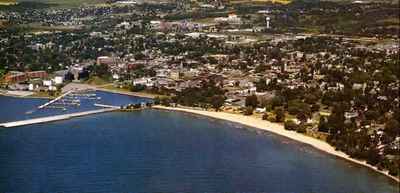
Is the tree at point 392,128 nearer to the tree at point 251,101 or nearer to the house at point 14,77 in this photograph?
the tree at point 251,101

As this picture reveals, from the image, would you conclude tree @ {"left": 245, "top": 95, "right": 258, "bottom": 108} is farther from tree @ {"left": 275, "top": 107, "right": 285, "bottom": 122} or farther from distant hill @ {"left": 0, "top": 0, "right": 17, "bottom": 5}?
distant hill @ {"left": 0, "top": 0, "right": 17, "bottom": 5}

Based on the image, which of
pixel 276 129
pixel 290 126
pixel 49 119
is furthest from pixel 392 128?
pixel 49 119

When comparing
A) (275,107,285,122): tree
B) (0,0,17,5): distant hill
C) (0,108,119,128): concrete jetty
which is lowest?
Answer: (275,107,285,122): tree

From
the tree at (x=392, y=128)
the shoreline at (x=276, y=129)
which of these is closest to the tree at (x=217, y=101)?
the shoreline at (x=276, y=129)

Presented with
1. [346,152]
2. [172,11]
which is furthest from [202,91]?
[172,11]

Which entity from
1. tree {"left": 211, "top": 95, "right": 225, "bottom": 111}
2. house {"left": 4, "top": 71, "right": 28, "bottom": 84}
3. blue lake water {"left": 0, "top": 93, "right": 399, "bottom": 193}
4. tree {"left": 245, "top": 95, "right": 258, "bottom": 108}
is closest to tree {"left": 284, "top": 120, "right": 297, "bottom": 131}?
blue lake water {"left": 0, "top": 93, "right": 399, "bottom": 193}

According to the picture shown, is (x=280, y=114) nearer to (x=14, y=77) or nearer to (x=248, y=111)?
(x=248, y=111)
